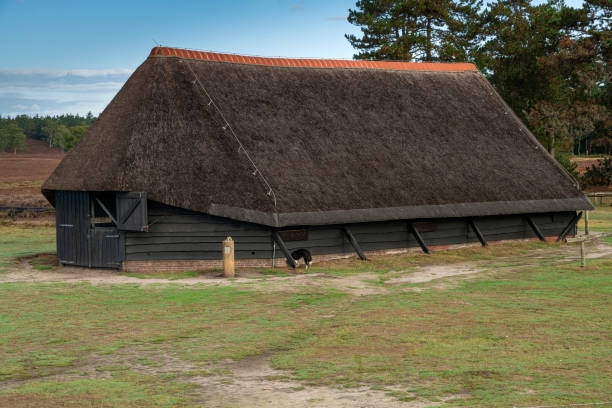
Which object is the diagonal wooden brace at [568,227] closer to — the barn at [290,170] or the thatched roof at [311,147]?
the barn at [290,170]

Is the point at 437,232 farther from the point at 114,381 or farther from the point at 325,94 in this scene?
the point at 114,381

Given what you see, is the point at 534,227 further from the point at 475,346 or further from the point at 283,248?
the point at 475,346

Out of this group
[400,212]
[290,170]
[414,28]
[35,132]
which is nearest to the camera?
[290,170]

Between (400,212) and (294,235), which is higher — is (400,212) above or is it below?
above

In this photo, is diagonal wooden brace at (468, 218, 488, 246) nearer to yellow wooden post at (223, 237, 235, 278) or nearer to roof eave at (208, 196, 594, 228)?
roof eave at (208, 196, 594, 228)

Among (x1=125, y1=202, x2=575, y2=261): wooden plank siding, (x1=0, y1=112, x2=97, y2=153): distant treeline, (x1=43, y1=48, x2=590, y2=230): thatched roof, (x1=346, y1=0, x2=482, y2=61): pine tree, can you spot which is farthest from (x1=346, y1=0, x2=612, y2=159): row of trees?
(x1=0, y1=112, x2=97, y2=153): distant treeline

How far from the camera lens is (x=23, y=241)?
3209 cm

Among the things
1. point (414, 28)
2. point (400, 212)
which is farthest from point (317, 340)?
point (414, 28)

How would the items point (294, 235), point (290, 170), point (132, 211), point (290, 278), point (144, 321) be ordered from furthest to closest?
point (290, 170), point (294, 235), point (132, 211), point (290, 278), point (144, 321)

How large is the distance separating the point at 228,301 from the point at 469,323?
18.2 ft

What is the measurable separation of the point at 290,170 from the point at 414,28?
38187 millimetres

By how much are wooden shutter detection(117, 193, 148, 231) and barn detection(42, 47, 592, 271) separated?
5 cm

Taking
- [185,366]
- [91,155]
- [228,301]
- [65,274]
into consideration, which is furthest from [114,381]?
[91,155]

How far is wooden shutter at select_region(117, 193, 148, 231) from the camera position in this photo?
795 inches
